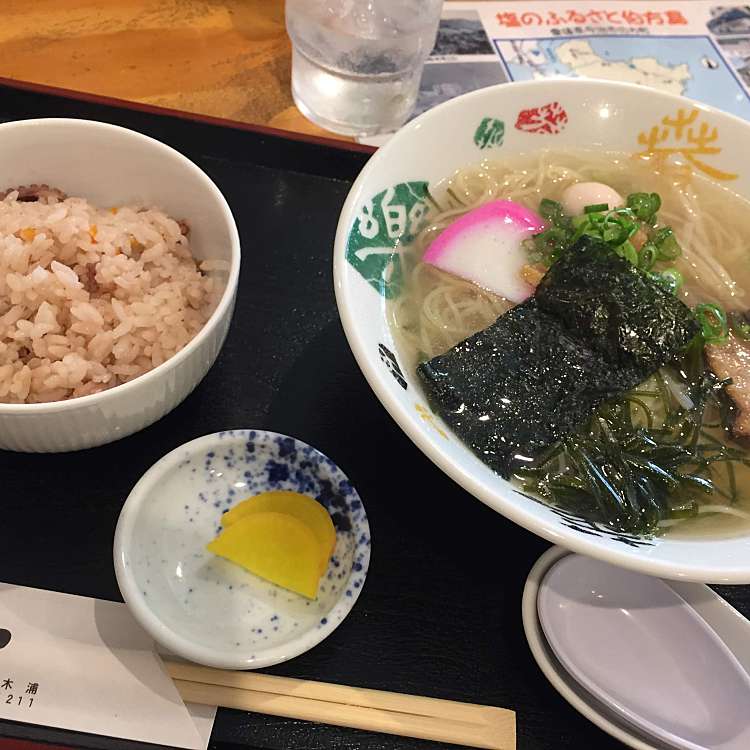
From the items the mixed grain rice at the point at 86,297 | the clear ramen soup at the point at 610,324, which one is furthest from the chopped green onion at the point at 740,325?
the mixed grain rice at the point at 86,297

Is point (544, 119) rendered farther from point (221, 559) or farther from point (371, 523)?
point (221, 559)

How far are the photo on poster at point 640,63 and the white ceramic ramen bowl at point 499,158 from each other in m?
0.77

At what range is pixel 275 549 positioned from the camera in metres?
1.35

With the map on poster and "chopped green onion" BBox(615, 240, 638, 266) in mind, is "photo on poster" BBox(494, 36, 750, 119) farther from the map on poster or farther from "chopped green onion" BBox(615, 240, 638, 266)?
"chopped green onion" BBox(615, 240, 638, 266)

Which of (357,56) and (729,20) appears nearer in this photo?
(357,56)

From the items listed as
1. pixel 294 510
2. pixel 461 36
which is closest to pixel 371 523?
pixel 294 510

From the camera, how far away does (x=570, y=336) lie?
1444mm

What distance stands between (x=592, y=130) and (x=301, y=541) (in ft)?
4.18

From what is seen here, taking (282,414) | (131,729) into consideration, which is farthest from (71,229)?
(131,729)

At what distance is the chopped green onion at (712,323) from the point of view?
5.08ft

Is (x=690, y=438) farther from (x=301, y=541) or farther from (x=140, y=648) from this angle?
(x=140, y=648)

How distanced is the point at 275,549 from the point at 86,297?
0.63 meters

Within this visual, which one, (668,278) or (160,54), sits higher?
(668,278)

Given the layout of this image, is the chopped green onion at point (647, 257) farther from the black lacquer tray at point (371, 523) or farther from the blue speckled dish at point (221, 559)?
the blue speckled dish at point (221, 559)
